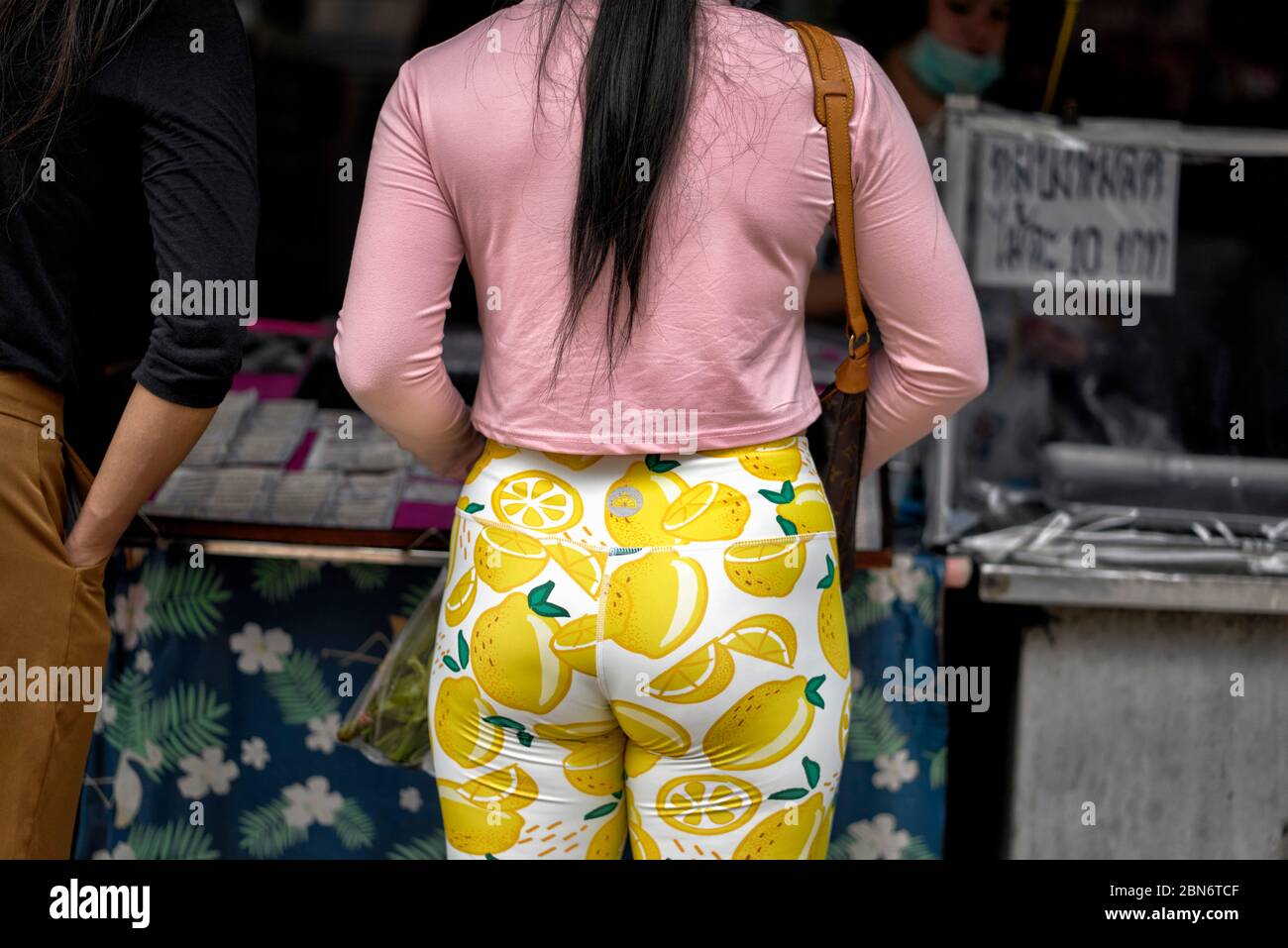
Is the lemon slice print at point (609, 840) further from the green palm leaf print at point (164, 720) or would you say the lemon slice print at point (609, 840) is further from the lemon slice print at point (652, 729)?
the green palm leaf print at point (164, 720)

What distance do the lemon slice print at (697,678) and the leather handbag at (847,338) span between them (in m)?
0.45

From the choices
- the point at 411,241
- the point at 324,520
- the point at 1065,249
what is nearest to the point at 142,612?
the point at 324,520

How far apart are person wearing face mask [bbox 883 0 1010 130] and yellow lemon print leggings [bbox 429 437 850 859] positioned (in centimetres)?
187

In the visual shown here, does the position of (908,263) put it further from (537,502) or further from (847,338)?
(537,502)

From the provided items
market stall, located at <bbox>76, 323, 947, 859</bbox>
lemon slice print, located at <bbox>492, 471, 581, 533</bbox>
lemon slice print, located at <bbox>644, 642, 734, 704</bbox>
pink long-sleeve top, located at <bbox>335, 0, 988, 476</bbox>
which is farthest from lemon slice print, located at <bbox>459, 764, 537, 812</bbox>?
market stall, located at <bbox>76, 323, 947, 859</bbox>

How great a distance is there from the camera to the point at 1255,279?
2.93 metres

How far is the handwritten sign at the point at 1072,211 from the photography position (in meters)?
2.63

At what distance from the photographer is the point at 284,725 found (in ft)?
8.69

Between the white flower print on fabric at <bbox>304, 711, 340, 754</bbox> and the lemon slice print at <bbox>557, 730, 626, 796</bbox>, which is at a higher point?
the lemon slice print at <bbox>557, 730, 626, 796</bbox>

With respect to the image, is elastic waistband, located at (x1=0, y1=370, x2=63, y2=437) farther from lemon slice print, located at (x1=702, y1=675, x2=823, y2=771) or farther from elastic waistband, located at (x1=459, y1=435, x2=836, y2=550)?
lemon slice print, located at (x1=702, y1=675, x2=823, y2=771)

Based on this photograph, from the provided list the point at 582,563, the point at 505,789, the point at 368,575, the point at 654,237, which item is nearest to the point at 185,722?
the point at 368,575

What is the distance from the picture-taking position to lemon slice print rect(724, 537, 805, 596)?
1.57 metres

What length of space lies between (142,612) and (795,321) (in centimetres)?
160

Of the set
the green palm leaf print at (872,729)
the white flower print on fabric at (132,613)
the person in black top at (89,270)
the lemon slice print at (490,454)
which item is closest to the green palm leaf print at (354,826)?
the white flower print on fabric at (132,613)
